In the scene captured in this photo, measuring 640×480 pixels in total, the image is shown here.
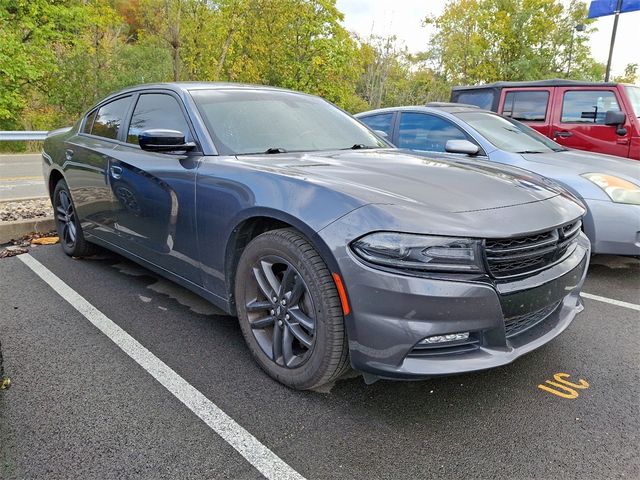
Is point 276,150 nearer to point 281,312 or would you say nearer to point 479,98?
point 281,312

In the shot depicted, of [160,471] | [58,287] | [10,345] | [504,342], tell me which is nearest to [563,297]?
[504,342]

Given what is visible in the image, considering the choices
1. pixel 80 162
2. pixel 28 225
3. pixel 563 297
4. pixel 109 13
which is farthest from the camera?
pixel 109 13

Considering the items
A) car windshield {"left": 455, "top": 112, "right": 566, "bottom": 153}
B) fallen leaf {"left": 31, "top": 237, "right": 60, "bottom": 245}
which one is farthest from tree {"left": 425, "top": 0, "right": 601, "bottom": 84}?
fallen leaf {"left": 31, "top": 237, "right": 60, "bottom": 245}

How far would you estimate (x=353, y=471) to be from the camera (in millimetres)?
1812

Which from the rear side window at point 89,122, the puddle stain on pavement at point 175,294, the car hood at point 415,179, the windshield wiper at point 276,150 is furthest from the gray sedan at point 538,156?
the rear side window at point 89,122

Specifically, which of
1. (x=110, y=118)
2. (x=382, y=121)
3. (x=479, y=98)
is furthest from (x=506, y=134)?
(x=110, y=118)

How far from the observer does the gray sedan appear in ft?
13.0

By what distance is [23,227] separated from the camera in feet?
17.0

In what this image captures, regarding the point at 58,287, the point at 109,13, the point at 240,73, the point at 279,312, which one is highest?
the point at 109,13

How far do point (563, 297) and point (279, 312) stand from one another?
4.64 ft

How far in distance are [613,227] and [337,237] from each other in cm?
312

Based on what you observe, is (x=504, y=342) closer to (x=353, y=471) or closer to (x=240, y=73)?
(x=353, y=471)

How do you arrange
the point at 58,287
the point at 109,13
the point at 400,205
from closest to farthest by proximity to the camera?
1. the point at 400,205
2. the point at 58,287
3. the point at 109,13

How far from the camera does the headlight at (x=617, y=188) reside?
3.98m
